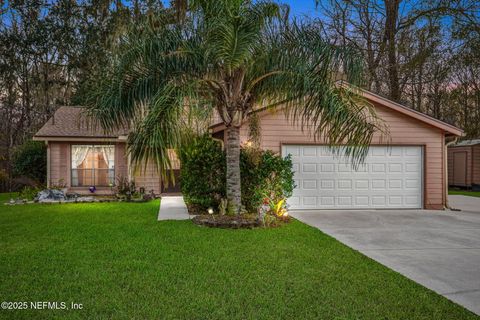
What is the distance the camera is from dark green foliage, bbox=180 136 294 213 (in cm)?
827

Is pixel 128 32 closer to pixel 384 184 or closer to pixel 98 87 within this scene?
pixel 98 87

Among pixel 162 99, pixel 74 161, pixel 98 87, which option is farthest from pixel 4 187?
pixel 162 99

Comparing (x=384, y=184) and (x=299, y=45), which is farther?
(x=384, y=184)

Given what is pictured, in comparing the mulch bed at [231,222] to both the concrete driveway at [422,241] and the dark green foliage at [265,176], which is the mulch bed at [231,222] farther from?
the concrete driveway at [422,241]

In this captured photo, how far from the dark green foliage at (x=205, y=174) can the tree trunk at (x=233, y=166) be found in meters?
1.14

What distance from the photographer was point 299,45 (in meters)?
6.57

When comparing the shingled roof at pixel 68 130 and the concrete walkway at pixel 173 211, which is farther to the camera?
the shingled roof at pixel 68 130

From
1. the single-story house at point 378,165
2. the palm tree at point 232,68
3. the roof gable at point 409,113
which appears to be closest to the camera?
the palm tree at point 232,68

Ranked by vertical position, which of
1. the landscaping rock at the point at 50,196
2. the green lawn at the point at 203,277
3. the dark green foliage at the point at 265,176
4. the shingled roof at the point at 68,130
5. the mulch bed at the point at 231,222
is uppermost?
the shingled roof at the point at 68,130

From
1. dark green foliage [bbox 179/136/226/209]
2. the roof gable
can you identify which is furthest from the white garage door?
dark green foliage [bbox 179/136/226/209]

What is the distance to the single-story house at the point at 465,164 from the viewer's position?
58.6ft

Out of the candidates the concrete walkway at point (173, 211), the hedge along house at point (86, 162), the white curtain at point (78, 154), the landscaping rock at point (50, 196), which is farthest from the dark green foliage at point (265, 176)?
the white curtain at point (78, 154)

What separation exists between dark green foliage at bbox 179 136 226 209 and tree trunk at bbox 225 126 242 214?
114cm

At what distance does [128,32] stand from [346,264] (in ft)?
19.8
